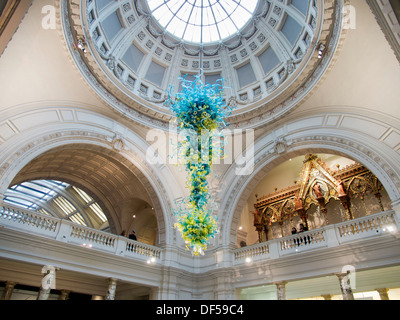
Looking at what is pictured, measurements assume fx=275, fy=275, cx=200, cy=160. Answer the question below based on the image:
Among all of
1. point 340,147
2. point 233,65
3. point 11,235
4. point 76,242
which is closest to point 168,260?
point 76,242

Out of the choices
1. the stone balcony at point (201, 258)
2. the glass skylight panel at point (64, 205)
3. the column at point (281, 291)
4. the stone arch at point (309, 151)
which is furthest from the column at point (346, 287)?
the glass skylight panel at point (64, 205)

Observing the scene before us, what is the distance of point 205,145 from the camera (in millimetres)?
6750

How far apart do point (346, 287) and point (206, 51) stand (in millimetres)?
13957

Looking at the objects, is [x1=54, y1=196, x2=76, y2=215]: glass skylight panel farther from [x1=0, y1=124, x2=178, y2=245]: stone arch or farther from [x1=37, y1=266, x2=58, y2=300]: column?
[x1=37, y1=266, x2=58, y2=300]: column

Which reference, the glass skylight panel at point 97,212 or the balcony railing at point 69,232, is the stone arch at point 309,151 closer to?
the balcony railing at point 69,232

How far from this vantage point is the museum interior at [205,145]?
8.89 metres

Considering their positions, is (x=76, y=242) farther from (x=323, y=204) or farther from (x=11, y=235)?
(x=323, y=204)

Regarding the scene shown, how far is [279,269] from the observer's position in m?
10.8

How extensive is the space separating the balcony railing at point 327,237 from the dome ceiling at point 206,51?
5.48 meters

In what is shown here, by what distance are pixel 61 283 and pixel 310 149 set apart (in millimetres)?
12490

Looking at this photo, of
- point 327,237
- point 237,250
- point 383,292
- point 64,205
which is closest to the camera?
point 327,237

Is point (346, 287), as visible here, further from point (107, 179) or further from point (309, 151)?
point (107, 179)

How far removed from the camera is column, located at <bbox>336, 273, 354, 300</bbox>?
349 inches

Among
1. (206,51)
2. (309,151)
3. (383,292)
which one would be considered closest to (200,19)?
(206,51)
